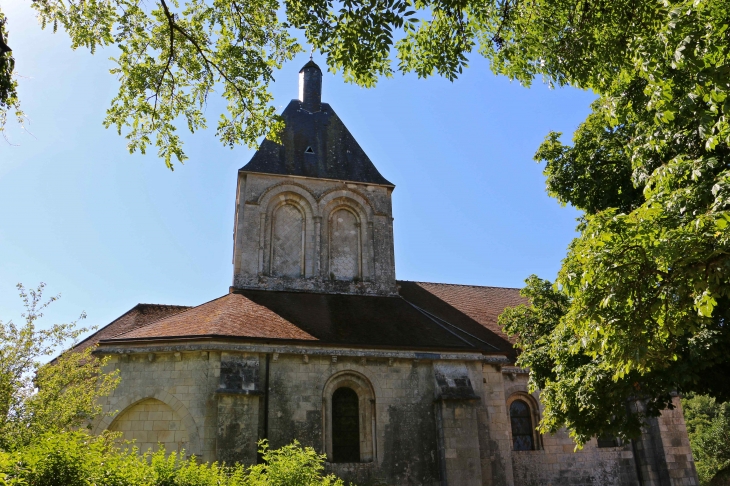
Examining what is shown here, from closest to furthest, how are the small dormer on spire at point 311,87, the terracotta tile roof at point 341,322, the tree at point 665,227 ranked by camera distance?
1. the tree at point 665,227
2. the terracotta tile roof at point 341,322
3. the small dormer on spire at point 311,87

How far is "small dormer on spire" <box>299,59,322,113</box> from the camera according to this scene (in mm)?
24203

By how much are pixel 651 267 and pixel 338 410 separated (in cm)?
1020

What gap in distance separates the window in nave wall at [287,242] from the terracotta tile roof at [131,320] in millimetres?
3502

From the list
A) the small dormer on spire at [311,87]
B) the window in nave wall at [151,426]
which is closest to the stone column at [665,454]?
the window in nave wall at [151,426]

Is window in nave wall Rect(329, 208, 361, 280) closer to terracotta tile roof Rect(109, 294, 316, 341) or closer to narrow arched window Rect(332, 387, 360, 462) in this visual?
terracotta tile roof Rect(109, 294, 316, 341)

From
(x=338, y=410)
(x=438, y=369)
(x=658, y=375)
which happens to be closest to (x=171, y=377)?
(x=338, y=410)

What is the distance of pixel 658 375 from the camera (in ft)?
33.2

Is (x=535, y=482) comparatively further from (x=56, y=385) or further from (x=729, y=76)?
(x=729, y=76)

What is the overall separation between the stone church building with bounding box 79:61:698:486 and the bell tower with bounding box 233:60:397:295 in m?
0.05

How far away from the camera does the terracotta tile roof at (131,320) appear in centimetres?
1653

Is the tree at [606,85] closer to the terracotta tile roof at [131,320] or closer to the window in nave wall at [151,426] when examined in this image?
the window in nave wall at [151,426]

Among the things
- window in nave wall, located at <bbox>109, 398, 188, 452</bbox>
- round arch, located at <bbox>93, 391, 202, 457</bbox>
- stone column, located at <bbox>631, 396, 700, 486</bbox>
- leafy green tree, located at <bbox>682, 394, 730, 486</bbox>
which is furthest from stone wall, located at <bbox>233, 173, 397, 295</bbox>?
leafy green tree, located at <bbox>682, 394, 730, 486</bbox>

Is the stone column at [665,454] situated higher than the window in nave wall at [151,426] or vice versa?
the window in nave wall at [151,426]

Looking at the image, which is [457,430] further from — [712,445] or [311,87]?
[712,445]
